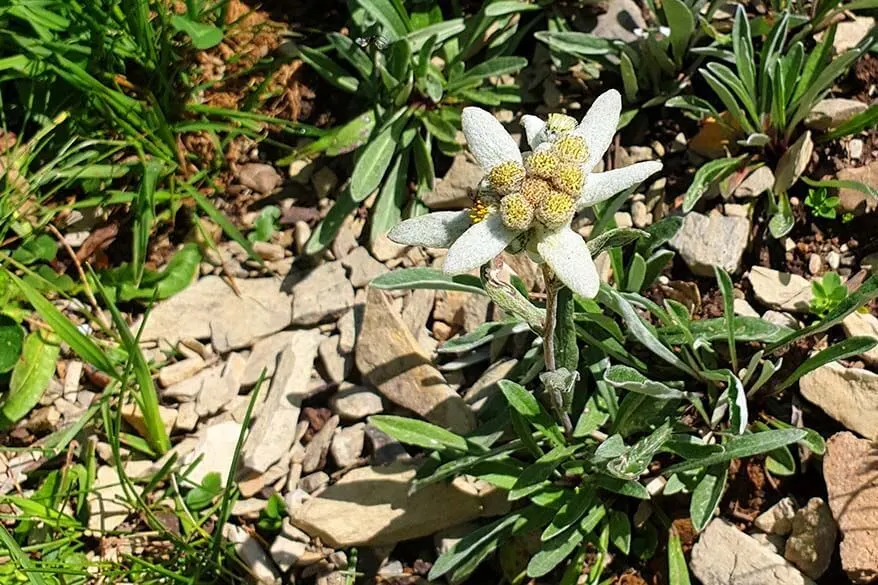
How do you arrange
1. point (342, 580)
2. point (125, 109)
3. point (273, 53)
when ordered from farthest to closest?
point (273, 53) < point (125, 109) < point (342, 580)

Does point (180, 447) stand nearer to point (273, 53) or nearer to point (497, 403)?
point (497, 403)

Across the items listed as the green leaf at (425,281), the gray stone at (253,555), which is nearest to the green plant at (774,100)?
the green leaf at (425,281)

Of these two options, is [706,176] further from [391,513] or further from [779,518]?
[391,513]

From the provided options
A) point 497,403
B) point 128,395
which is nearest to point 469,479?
point 497,403

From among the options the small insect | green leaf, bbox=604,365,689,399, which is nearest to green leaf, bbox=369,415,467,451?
green leaf, bbox=604,365,689,399

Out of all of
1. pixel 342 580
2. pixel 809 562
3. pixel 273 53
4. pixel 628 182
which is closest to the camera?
pixel 628 182

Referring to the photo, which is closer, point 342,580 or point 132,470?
point 342,580

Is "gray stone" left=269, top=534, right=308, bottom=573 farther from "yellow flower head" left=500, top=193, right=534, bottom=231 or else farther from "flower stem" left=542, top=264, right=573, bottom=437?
"yellow flower head" left=500, top=193, right=534, bottom=231
